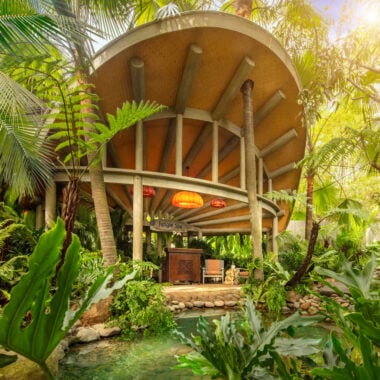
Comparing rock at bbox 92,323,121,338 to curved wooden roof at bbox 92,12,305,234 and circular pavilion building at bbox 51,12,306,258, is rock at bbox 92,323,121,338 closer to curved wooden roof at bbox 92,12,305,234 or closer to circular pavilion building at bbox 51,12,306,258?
circular pavilion building at bbox 51,12,306,258

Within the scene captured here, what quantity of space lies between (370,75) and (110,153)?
6.87m

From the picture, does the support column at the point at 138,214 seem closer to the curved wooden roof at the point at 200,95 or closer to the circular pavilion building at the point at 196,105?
the circular pavilion building at the point at 196,105

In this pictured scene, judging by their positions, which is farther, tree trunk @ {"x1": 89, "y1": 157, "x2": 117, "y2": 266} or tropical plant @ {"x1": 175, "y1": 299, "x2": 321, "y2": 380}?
tree trunk @ {"x1": 89, "y1": 157, "x2": 117, "y2": 266}

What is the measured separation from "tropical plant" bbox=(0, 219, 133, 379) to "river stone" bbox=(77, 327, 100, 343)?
4.03 meters

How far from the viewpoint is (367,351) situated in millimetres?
1001

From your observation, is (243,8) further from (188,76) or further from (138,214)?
(138,214)

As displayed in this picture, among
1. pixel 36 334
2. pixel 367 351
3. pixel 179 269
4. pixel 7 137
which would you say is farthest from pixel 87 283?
pixel 179 269

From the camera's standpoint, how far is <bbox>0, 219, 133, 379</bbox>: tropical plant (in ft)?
2.84

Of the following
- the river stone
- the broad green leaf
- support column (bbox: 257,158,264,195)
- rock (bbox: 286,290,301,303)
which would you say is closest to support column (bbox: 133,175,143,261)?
the river stone

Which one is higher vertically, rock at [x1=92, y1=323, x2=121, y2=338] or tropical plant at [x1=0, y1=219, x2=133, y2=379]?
tropical plant at [x1=0, y1=219, x2=133, y2=379]

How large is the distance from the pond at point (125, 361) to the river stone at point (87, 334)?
13cm

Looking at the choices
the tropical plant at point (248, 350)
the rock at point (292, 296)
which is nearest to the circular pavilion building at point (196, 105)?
the rock at point (292, 296)

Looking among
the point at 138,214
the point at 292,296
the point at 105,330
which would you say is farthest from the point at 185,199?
the point at 105,330

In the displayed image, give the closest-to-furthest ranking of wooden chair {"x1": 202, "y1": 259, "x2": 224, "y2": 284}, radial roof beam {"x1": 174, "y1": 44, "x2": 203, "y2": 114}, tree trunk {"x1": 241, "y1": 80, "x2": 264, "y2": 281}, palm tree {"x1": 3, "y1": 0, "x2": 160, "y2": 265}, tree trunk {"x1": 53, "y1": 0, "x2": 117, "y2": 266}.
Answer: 1. palm tree {"x1": 3, "y1": 0, "x2": 160, "y2": 265}
2. tree trunk {"x1": 53, "y1": 0, "x2": 117, "y2": 266}
3. radial roof beam {"x1": 174, "y1": 44, "x2": 203, "y2": 114}
4. tree trunk {"x1": 241, "y1": 80, "x2": 264, "y2": 281}
5. wooden chair {"x1": 202, "y1": 259, "x2": 224, "y2": 284}
